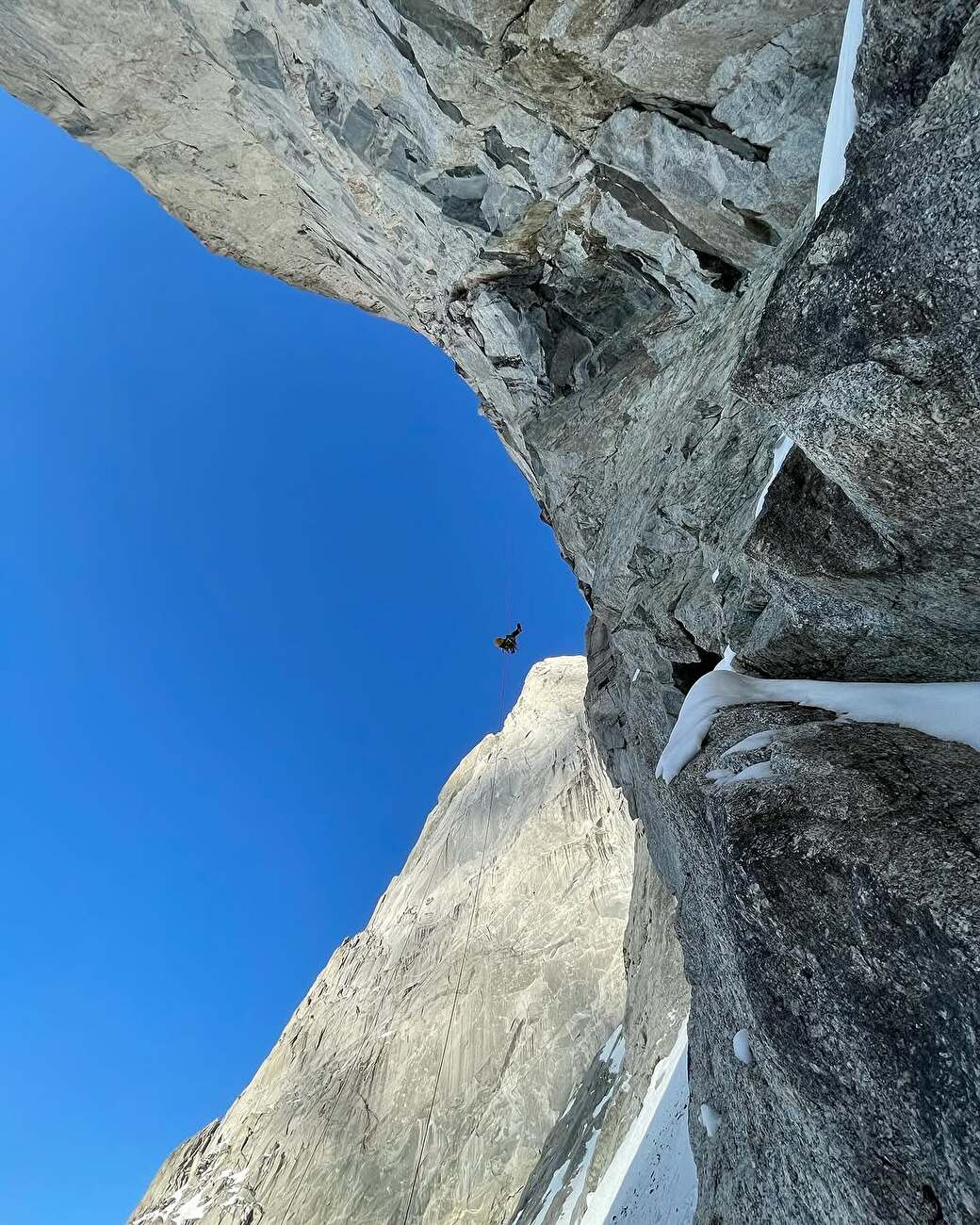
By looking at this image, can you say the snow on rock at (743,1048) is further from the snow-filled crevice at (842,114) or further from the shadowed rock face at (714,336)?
the snow-filled crevice at (842,114)

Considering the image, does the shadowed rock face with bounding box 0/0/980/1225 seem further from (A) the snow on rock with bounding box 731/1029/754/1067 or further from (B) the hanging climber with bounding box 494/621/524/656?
(B) the hanging climber with bounding box 494/621/524/656

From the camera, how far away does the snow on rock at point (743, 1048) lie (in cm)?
682

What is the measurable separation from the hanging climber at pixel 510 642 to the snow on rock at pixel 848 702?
2480 centimetres

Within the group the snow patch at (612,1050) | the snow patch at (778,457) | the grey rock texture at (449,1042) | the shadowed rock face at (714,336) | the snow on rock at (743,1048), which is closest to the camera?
the shadowed rock face at (714,336)

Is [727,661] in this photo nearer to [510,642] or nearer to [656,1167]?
[656,1167]

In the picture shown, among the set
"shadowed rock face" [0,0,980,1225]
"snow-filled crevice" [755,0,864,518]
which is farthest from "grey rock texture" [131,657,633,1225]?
"snow-filled crevice" [755,0,864,518]

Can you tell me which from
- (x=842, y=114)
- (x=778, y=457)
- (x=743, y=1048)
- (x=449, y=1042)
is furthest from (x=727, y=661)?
(x=449, y=1042)

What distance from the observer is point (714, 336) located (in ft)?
35.3

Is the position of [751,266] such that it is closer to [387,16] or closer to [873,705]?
[387,16]

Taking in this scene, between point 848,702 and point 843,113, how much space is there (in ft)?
17.6

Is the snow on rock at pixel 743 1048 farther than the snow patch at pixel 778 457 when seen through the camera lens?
No

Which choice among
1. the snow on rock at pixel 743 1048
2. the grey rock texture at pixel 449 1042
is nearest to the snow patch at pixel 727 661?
the snow on rock at pixel 743 1048

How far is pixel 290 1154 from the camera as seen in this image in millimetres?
25312

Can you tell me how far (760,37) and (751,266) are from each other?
2983 mm
